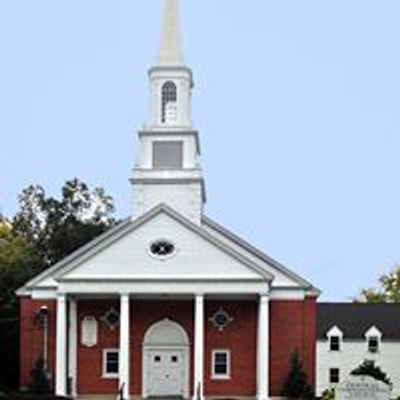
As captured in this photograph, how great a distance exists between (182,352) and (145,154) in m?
9.54

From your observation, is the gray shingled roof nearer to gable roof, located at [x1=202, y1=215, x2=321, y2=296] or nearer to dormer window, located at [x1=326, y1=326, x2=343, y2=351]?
dormer window, located at [x1=326, y1=326, x2=343, y2=351]

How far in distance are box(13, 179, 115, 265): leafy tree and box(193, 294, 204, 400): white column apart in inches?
776

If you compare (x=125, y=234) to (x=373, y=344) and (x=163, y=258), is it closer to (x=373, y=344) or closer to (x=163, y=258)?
(x=163, y=258)

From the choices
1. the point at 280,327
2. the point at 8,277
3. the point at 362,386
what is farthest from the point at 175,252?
the point at 362,386

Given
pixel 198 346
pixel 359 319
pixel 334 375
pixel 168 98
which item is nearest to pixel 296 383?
pixel 198 346

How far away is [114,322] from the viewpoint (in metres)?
65.9

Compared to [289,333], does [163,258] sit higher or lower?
higher

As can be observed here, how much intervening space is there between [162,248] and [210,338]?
16.9ft

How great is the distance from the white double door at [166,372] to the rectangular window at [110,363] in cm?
143

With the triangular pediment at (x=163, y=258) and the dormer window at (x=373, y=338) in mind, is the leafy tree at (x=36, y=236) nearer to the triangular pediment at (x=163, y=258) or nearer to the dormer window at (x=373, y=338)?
the triangular pediment at (x=163, y=258)

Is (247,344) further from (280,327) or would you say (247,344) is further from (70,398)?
(70,398)

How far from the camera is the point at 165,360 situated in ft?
216

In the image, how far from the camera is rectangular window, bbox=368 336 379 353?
83.6 metres

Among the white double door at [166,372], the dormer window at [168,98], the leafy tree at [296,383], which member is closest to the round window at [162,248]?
the white double door at [166,372]
